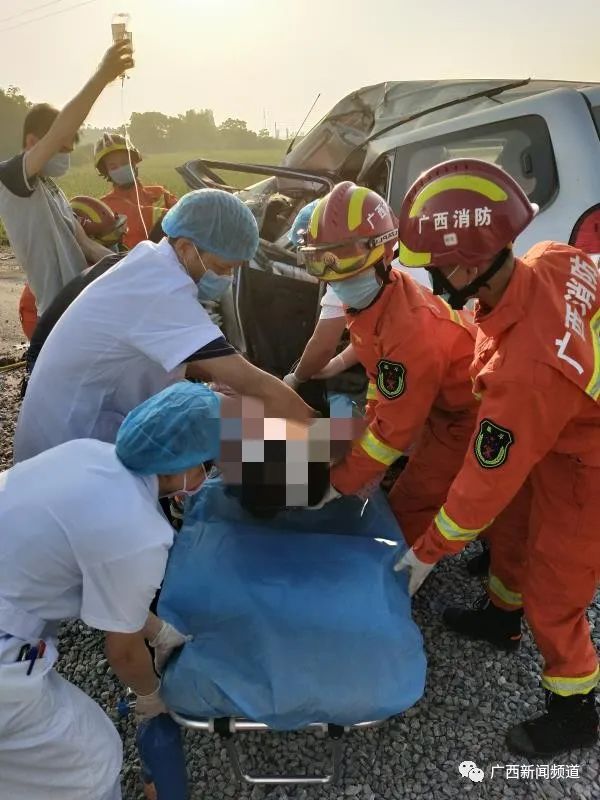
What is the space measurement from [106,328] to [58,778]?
136 centimetres

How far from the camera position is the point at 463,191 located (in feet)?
6.07

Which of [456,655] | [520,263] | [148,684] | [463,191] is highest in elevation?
[463,191]

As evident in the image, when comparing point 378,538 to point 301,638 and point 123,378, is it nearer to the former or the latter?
point 301,638

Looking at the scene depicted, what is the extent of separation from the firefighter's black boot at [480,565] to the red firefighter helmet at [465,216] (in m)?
1.76

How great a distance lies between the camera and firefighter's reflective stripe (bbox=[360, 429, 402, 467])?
2244 mm

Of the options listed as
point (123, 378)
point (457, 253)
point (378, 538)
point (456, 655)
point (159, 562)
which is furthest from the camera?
point (456, 655)

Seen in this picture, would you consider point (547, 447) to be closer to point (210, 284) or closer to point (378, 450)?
point (378, 450)

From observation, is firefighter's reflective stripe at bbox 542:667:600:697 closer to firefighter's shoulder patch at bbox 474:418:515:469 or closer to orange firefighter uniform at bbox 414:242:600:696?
orange firefighter uniform at bbox 414:242:600:696

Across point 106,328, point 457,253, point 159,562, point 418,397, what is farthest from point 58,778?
point 457,253

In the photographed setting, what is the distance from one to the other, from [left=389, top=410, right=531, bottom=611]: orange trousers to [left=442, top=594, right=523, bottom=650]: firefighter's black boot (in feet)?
0.20

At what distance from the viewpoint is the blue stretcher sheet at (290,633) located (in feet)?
5.60

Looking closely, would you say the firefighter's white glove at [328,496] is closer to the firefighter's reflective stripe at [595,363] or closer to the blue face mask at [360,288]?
the blue face mask at [360,288]

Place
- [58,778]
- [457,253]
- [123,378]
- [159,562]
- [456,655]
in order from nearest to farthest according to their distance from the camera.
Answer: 1. [159,562]
2. [58,778]
3. [457,253]
4. [123,378]
5. [456,655]

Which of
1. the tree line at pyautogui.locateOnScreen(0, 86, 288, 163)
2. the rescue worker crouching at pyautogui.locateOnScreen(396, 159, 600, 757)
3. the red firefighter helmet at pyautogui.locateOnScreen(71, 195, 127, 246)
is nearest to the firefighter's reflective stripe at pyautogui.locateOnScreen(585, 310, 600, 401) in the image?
the rescue worker crouching at pyautogui.locateOnScreen(396, 159, 600, 757)
